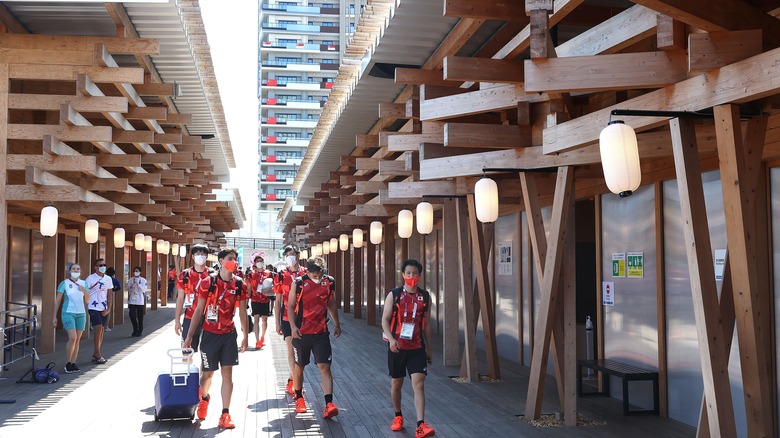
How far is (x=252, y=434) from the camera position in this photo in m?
7.95

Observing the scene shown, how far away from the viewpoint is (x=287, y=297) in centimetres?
1007

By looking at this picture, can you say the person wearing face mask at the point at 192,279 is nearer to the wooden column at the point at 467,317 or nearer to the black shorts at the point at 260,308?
the wooden column at the point at 467,317

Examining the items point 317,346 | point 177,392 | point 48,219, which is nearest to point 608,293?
point 317,346

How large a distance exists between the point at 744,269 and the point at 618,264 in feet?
15.3

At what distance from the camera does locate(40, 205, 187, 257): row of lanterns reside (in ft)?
39.6

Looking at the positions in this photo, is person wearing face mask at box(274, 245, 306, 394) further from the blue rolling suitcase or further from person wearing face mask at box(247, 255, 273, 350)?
person wearing face mask at box(247, 255, 273, 350)

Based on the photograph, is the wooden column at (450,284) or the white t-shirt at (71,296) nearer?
the white t-shirt at (71,296)

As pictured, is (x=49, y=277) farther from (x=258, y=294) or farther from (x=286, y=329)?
(x=286, y=329)

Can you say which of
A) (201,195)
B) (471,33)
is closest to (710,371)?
(471,33)

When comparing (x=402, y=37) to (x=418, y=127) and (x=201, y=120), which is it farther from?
(x=201, y=120)

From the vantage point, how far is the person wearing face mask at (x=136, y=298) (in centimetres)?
1850

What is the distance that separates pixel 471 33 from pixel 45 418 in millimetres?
6168

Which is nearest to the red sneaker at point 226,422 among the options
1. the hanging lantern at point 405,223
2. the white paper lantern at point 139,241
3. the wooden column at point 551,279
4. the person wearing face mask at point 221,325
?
the person wearing face mask at point 221,325

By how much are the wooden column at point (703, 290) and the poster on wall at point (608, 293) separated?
458 centimetres
